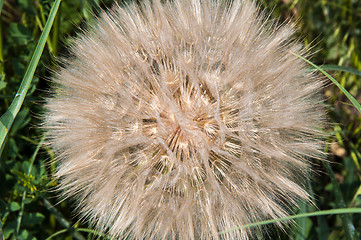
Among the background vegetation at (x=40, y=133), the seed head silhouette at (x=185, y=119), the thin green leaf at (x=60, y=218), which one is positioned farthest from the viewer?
the thin green leaf at (x=60, y=218)

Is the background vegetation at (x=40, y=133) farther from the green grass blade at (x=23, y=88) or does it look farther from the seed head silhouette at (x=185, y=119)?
the seed head silhouette at (x=185, y=119)

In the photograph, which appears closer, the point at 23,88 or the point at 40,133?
the point at 23,88

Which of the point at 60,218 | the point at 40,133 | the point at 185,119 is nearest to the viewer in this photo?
the point at 185,119

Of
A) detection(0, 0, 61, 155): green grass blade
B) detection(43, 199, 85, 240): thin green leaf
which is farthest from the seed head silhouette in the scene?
detection(43, 199, 85, 240): thin green leaf

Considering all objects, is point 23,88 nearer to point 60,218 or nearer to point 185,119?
point 185,119

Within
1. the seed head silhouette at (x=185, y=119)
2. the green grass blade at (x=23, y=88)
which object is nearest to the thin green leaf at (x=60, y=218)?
the seed head silhouette at (x=185, y=119)

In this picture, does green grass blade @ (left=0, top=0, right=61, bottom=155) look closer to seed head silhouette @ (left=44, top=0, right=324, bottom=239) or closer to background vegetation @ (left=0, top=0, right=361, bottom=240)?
background vegetation @ (left=0, top=0, right=361, bottom=240)

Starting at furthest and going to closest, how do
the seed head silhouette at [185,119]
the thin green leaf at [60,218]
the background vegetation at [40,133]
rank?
1. the thin green leaf at [60,218]
2. the background vegetation at [40,133]
3. the seed head silhouette at [185,119]

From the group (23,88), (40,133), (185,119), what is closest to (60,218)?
(40,133)
